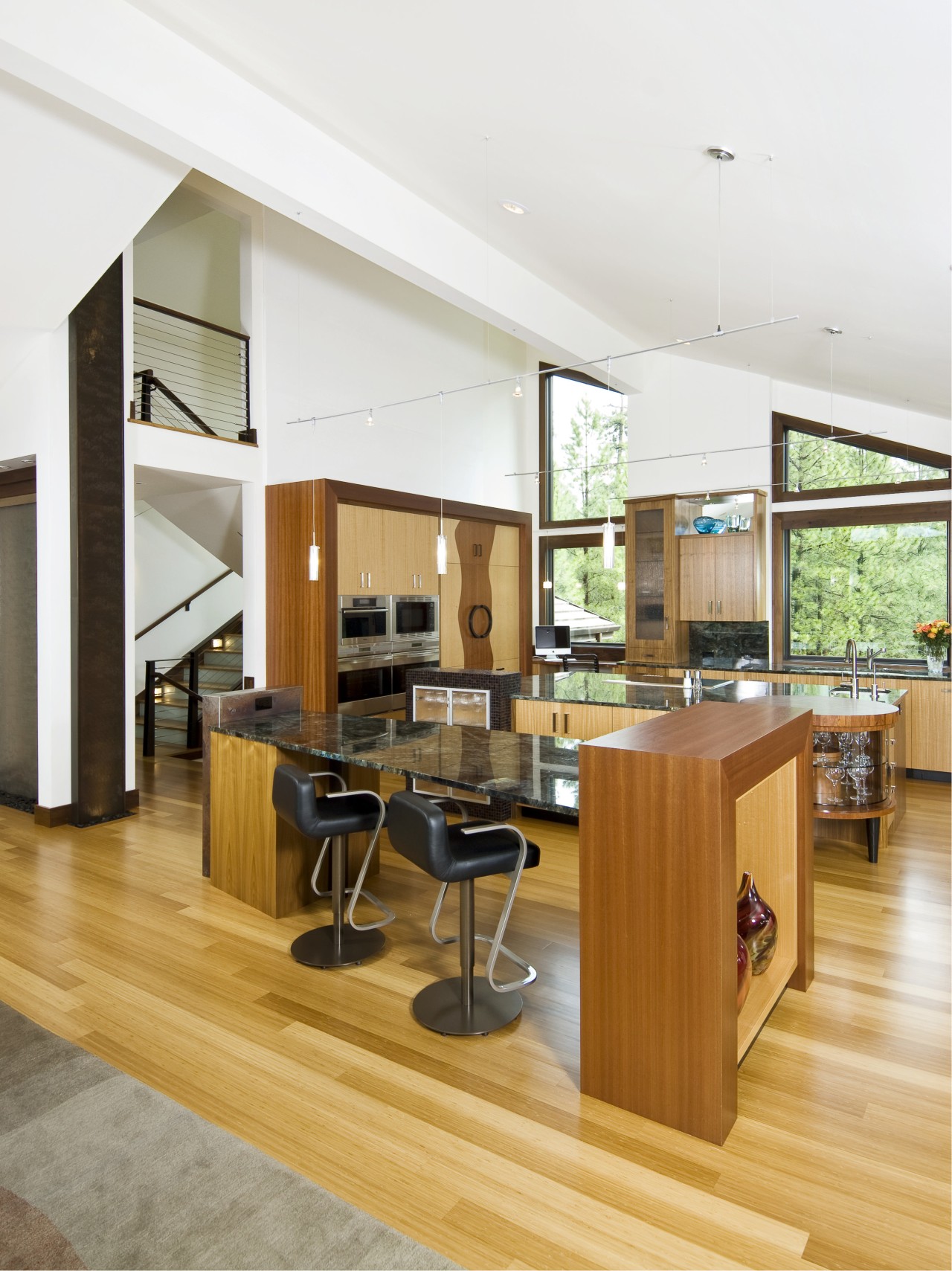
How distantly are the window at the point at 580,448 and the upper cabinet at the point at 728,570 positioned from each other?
1.29 meters

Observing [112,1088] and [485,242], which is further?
[485,242]

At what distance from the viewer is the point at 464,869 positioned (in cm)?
263

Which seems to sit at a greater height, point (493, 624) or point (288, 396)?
point (288, 396)

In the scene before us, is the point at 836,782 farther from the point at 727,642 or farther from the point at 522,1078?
the point at 727,642

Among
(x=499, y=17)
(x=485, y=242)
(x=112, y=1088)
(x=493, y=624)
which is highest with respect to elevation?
(x=485, y=242)

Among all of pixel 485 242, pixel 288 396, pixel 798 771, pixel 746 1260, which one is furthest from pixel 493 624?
pixel 746 1260

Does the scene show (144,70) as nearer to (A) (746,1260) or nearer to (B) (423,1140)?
(B) (423,1140)

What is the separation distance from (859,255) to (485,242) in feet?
8.49

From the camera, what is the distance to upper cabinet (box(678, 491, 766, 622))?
747 cm

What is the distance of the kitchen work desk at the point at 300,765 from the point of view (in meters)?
3.09

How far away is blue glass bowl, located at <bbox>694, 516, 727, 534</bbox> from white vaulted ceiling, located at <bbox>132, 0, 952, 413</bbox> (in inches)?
97.9

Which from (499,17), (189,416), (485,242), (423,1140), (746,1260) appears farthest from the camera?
(189,416)

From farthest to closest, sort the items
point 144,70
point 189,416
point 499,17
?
point 189,416 → point 144,70 → point 499,17

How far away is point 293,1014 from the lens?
287 cm
